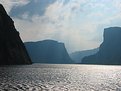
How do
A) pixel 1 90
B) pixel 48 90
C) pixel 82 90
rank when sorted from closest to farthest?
pixel 1 90 < pixel 48 90 < pixel 82 90

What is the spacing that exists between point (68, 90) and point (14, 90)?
12.4 metres

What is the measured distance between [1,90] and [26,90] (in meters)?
5.74

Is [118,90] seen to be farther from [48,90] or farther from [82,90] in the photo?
[48,90]

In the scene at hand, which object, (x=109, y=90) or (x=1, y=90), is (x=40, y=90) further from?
(x=109, y=90)

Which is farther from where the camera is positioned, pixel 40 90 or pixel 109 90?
pixel 109 90

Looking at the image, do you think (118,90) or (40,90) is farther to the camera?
(118,90)

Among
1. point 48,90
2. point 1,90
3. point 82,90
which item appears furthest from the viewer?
point 82,90

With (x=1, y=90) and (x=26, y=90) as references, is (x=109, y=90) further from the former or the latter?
(x=1, y=90)

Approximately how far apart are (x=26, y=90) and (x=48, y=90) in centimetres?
486

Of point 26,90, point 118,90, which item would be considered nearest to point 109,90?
point 118,90

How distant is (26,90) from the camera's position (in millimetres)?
61000

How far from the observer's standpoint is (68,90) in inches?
2507

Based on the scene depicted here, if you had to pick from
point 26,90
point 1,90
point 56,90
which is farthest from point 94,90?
point 1,90

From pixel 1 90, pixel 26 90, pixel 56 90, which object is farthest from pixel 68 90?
pixel 1 90
